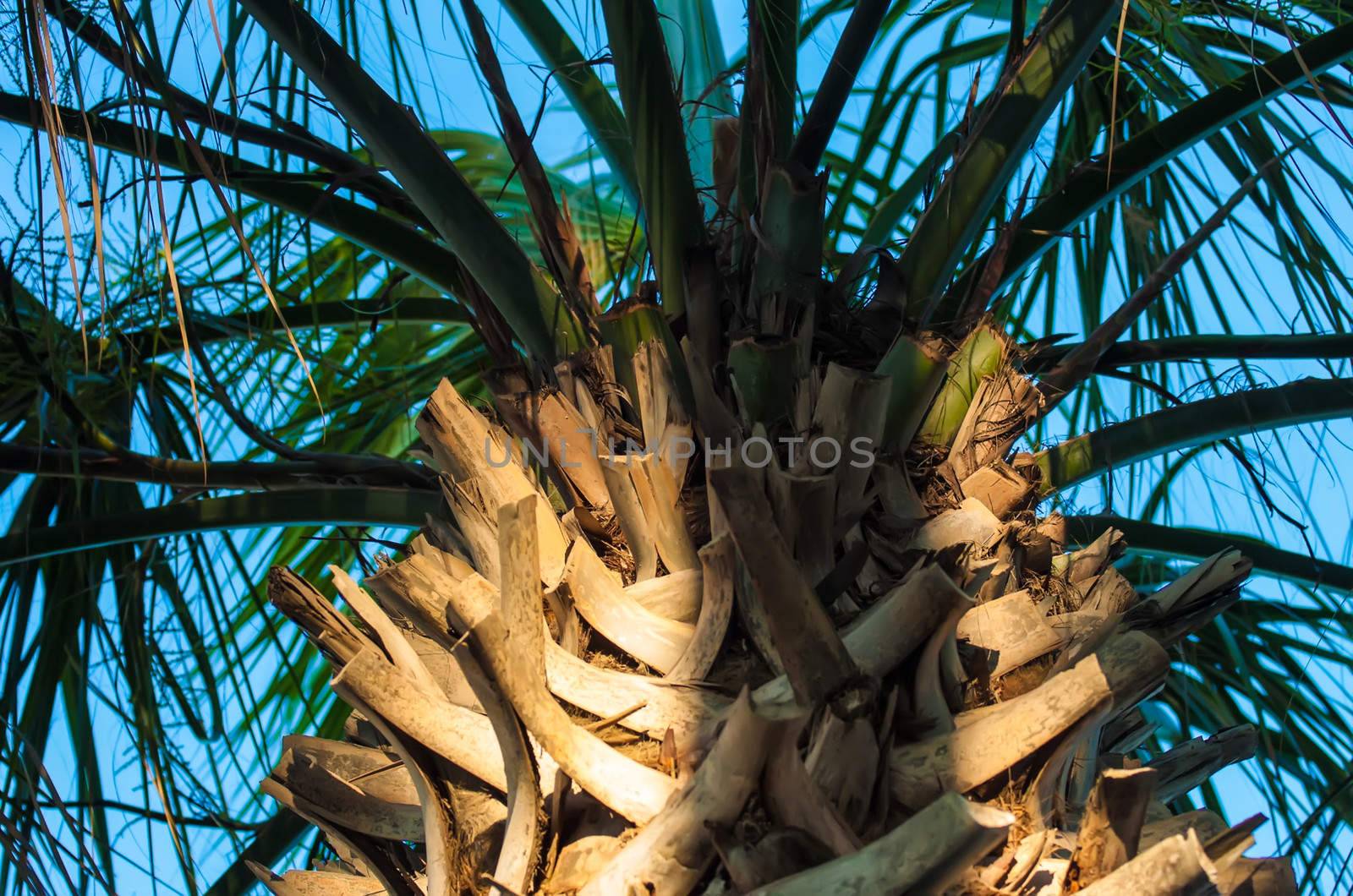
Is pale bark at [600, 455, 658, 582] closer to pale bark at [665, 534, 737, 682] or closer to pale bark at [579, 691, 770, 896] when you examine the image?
pale bark at [665, 534, 737, 682]

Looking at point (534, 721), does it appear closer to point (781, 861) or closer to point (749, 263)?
point (781, 861)

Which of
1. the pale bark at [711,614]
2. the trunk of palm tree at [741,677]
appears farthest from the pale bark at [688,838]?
the pale bark at [711,614]

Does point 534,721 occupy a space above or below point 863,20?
below

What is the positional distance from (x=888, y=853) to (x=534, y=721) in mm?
304

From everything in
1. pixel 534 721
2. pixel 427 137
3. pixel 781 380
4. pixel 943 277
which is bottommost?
pixel 534 721

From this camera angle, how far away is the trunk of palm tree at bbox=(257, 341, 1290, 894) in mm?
901

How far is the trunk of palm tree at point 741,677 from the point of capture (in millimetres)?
901

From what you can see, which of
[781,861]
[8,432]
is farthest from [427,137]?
[8,432]

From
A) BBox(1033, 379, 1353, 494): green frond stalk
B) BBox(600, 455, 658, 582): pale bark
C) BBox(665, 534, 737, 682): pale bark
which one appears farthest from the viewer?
BBox(1033, 379, 1353, 494): green frond stalk

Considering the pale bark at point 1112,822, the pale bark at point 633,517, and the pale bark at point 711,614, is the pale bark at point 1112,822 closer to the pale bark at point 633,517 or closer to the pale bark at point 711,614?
the pale bark at point 711,614

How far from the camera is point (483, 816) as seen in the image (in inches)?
41.6

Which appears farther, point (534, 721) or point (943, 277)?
point (943, 277)

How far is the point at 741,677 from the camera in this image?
42.2 inches

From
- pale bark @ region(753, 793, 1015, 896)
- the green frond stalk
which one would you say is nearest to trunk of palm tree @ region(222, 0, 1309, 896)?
pale bark @ region(753, 793, 1015, 896)
